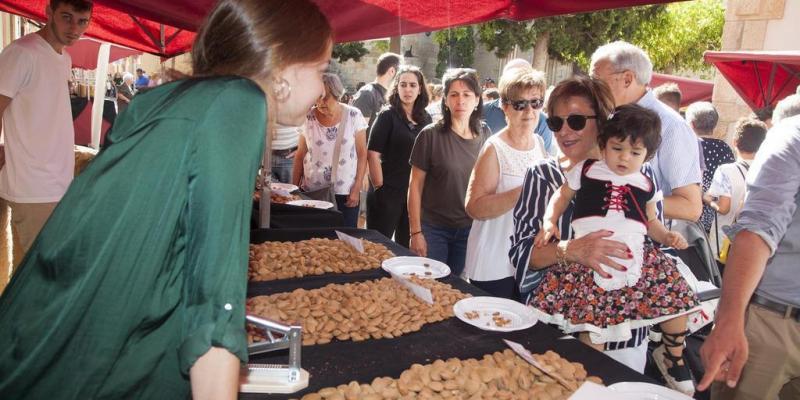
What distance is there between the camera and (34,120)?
→ 2.81m

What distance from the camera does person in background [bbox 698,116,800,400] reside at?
60.4 inches

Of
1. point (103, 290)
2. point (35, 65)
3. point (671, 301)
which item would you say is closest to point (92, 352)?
point (103, 290)

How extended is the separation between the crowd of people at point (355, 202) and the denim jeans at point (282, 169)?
0.33 metres

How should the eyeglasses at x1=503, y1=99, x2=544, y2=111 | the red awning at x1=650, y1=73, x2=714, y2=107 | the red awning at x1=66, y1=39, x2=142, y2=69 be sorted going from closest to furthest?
the eyeglasses at x1=503, y1=99, x2=544, y2=111 < the red awning at x1=650, y1=73, x2=714, y2=107 < the red awning at x1=66, y1=39, x2=142, y2=69

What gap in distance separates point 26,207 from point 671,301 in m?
3.08

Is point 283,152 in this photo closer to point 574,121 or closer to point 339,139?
point 339,139

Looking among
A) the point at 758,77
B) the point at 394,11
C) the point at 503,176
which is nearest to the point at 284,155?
the point at 394,11

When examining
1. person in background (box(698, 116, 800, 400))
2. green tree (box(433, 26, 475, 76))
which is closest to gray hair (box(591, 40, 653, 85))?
person in background (box(698, 116, 800, 400))

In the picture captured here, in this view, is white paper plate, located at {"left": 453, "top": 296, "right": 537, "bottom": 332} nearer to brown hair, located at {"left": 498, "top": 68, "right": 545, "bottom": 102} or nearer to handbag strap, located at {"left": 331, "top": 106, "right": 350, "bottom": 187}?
brown hair, located at {"left": 498, "top": 68, "right": 545, "bottom": 102}

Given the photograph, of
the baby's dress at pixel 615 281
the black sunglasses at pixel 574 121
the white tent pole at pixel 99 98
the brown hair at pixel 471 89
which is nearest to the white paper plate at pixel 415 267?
the baby's dress at pixel 615 281

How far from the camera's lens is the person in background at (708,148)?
4504 mm

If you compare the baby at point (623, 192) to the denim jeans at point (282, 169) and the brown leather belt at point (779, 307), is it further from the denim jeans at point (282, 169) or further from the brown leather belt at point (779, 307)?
the denim jeans at point (282, 169)

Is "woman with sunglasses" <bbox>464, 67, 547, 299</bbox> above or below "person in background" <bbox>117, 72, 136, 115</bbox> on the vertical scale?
below

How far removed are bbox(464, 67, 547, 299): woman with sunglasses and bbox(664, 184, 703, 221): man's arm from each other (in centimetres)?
64
